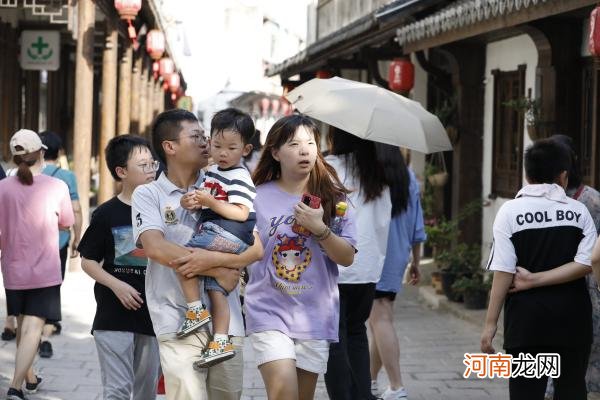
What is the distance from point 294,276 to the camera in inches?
200

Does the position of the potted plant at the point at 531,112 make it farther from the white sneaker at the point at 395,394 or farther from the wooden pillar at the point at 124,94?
the wooden pillar at the point at 124,94

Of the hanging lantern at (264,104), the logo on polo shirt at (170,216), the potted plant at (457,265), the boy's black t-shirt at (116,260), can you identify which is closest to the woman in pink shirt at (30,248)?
the boy's black t-shirt at (116,260)

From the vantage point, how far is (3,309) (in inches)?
441

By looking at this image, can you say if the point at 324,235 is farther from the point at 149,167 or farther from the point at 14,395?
the point at 14,395

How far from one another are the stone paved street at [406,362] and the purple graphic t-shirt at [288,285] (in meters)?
2.62

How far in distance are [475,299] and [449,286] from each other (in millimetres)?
757

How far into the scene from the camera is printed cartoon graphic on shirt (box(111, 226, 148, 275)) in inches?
222

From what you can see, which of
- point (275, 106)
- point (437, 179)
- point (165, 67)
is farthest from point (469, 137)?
point (275, 106)

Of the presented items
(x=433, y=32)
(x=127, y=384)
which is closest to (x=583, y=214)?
(x=127, y=384)

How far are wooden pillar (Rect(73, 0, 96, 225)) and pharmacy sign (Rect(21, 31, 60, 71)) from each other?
3.77 meters

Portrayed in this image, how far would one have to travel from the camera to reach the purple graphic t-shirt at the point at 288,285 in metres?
5.07

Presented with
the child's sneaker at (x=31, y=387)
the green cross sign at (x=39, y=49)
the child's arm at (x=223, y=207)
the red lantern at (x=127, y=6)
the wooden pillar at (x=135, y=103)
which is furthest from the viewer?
the wooden pillar at (x=135, y=103)

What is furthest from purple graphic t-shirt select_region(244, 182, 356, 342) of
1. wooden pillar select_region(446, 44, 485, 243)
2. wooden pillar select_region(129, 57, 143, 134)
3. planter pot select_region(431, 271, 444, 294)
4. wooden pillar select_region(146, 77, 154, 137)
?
wooden pillar select_region(146, 77, 154, 137)

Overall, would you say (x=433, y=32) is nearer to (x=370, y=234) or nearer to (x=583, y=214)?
(x=370, y=234)
